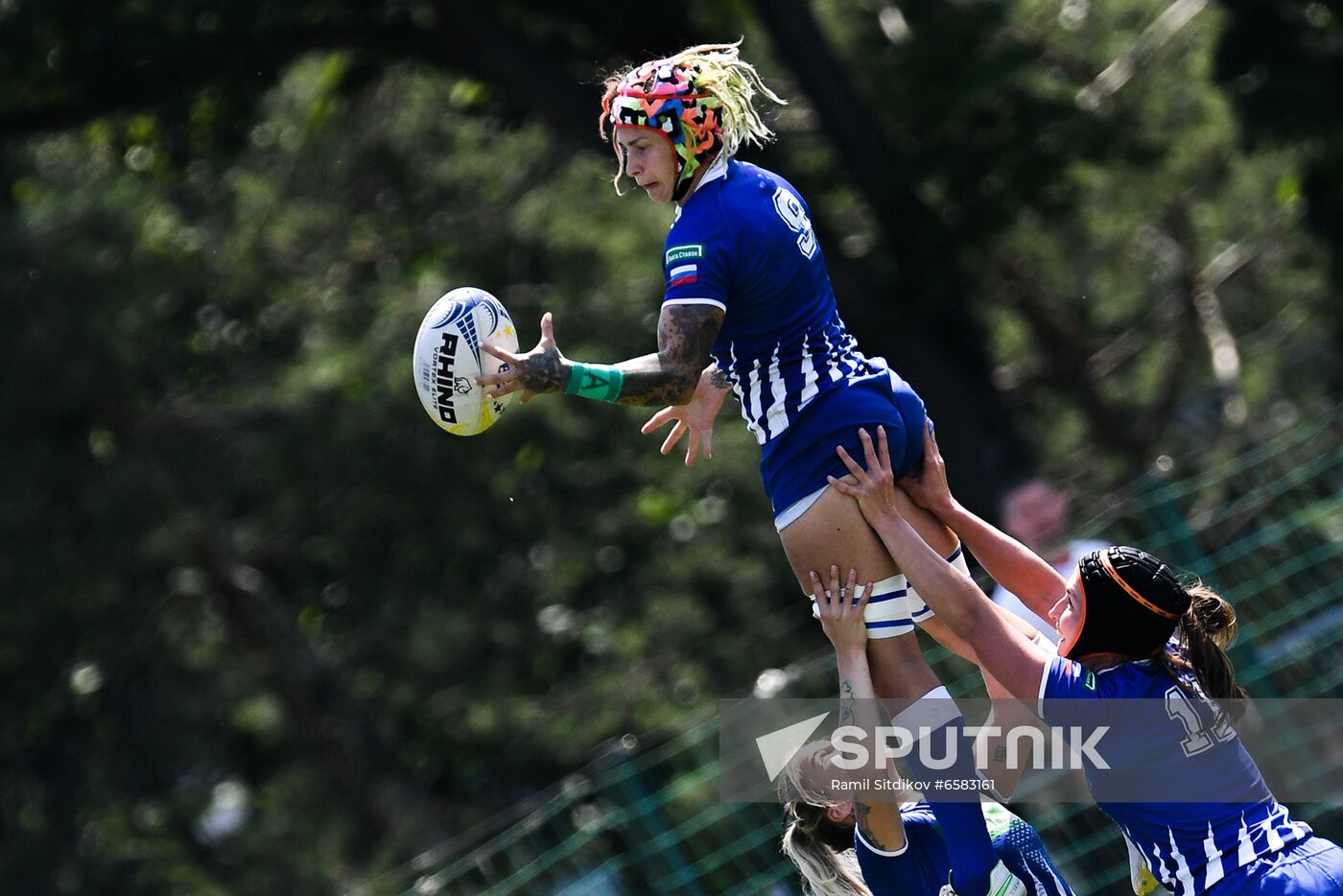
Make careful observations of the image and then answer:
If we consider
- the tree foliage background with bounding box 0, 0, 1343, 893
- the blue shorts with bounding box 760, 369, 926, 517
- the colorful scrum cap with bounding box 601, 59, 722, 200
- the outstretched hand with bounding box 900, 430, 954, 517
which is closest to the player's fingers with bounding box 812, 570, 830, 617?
the blue shorts with bounding box 760, 369, 926, 517

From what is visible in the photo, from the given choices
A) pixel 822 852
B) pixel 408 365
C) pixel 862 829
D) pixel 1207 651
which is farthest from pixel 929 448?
pixel 408 365

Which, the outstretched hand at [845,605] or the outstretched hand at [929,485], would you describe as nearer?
the outstretched hand at [845,605]

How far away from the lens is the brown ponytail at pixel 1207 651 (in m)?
4.07

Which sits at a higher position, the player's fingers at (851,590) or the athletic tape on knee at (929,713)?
the player's fingers at (851,590)

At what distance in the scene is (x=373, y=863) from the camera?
563 inches

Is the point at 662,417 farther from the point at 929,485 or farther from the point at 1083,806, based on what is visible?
the point at 1083,806

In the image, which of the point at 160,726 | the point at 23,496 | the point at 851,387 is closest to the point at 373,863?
the point at 160,726

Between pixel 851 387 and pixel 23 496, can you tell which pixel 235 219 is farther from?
pixel 851 387

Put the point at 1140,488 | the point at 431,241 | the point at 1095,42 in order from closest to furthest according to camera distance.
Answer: the point at 1140,488, the point at 1095,42, the point at 431,241

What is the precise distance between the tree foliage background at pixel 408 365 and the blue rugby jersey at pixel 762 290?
21.0 ft

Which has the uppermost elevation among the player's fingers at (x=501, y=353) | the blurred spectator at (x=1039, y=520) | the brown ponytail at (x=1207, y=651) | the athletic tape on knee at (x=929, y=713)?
the player's fingers at (x=501, y=353)

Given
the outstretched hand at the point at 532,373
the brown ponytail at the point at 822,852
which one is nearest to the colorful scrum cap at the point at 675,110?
the outstretched hand at the point at 532,373

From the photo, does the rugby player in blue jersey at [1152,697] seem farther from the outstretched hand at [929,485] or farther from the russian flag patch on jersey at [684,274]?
the russian flag patch on jersey at [684,274]

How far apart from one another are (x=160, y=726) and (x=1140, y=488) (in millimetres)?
10257
